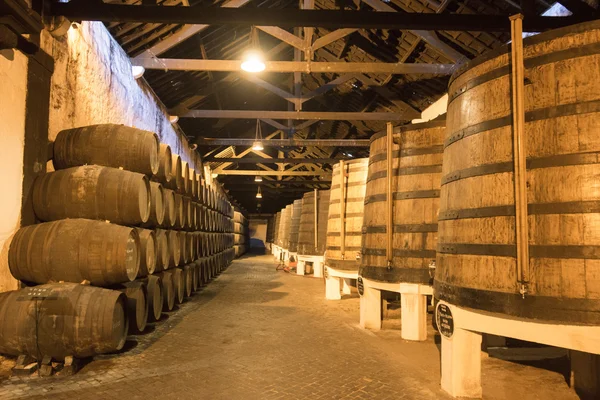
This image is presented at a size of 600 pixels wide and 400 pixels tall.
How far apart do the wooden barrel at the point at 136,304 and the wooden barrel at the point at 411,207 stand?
10.0 feet

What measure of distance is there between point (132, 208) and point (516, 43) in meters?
4.28

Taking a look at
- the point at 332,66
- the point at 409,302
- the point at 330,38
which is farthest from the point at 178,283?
the point at 330,38

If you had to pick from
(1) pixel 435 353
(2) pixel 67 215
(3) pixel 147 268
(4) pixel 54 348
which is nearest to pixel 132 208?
(2) pixel 67 215

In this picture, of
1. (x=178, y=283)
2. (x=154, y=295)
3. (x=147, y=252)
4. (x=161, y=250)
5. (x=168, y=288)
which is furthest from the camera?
(x=178, y=283)

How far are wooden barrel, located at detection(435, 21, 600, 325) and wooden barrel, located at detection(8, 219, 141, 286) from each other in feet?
11.5

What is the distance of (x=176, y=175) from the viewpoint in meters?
7.28

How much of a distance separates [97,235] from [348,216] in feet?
14.6

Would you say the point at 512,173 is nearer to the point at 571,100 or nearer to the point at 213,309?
the point at 571,100

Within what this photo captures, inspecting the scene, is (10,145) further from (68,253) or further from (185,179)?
(185,179)

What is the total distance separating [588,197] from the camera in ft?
8.05

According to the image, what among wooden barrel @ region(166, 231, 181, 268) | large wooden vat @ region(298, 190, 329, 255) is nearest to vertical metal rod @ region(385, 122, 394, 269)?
wooden barrel @ region(166, 231, 181, 268)

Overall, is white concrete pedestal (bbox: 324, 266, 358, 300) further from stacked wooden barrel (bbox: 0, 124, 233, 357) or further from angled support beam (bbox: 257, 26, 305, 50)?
angled support beam (bbox: 257, 26, 305, 50)

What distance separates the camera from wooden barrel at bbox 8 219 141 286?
4258 millimetres

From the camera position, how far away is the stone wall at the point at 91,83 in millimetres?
5450
